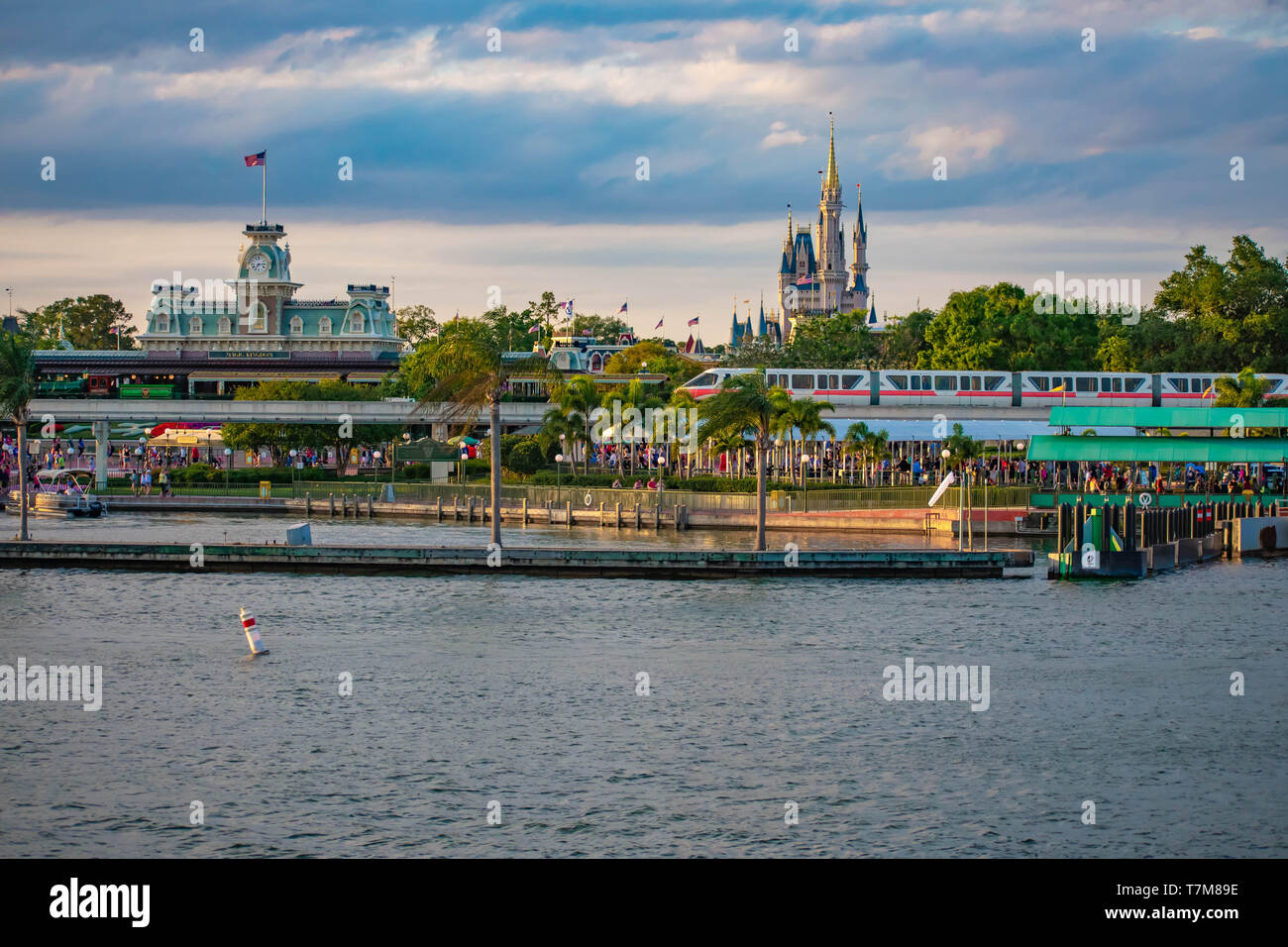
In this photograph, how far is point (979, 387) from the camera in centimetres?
10562

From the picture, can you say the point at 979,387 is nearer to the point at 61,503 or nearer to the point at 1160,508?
the point at 1160,508

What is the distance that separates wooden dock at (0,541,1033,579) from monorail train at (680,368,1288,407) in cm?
4364

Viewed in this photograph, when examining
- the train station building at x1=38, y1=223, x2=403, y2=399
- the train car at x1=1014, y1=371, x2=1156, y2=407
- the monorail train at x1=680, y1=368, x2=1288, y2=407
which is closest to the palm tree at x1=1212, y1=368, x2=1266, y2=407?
the monorail train at x1=680, y1=368, x2=1288, y2=407

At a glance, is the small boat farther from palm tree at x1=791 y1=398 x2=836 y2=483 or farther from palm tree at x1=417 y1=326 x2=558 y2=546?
palm tree at x1=791 y1=398 x2=836 y2=483

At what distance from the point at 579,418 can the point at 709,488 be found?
44.5 feet

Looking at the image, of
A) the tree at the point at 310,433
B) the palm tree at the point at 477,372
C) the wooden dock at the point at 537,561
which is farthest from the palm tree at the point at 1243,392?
the tree at the point at 310,433

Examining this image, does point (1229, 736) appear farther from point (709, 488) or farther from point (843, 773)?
point (709, 488)

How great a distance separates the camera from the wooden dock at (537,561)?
186 feet

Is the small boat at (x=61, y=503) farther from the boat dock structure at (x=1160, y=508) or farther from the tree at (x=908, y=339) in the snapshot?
the tree at (x=908, y=339)

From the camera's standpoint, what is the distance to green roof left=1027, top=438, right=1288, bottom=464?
79750 millimetres

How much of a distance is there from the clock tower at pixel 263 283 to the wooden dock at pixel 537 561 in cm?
13065

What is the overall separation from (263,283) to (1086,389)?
114760 mm

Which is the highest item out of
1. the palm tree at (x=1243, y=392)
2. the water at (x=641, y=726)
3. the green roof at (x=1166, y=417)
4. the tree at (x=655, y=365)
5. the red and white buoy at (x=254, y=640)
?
the tree at (x=655, y=365)

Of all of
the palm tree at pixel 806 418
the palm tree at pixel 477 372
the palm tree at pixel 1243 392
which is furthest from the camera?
the palm tree at pixel 1243 392
